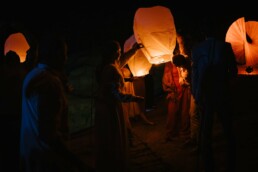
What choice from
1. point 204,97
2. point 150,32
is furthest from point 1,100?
point 204,97

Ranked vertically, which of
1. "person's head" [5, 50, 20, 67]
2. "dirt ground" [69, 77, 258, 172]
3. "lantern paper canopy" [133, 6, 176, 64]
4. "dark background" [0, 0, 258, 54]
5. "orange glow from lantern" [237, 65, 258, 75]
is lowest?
"dirt ground" [69, 77, 258, 172]

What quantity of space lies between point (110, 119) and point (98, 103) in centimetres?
34

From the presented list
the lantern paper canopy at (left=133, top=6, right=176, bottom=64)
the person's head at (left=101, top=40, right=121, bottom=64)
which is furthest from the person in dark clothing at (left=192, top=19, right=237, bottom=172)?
the person's head at (left=101, top=40, right=121, bottom=64)

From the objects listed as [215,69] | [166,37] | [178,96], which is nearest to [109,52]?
[166,37]

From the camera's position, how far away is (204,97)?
4484mm

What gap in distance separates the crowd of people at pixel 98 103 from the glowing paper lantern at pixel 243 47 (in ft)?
3.66

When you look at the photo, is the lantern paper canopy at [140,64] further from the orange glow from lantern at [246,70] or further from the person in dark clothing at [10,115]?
the person in dark clothing at [10,115]

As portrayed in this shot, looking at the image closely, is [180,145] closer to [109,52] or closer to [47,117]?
[109,52]

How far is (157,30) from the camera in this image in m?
5.25

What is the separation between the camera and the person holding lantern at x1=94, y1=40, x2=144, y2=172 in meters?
5.04

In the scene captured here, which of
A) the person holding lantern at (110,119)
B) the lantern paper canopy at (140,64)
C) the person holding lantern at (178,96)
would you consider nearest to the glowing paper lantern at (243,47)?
the person holding lantern at (178,96)

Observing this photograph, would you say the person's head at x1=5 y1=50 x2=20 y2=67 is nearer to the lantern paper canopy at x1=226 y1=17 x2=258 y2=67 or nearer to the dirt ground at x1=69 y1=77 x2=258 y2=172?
the dirt ground at x1=69 y1=77 x2=258 y2=172

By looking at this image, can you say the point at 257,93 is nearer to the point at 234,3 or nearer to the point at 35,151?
the point at 234,3

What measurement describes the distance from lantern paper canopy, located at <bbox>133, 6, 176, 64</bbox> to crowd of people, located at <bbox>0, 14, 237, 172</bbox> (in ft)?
1.35
